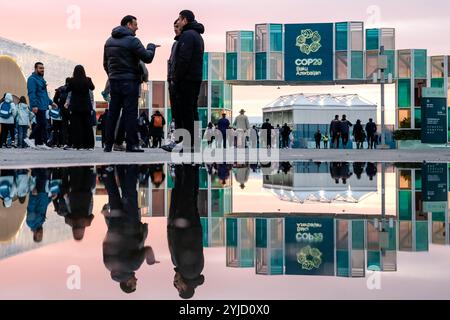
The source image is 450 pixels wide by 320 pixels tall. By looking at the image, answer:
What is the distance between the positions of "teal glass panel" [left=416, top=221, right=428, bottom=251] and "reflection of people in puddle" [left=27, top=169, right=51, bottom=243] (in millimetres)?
1565

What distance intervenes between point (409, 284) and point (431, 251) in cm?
80

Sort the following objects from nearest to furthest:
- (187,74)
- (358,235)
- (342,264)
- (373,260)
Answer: (342,264) → (373,260) → (358,235) → (187,74)

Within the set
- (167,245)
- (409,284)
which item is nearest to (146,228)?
(167,245)

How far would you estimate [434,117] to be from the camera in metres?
37.8

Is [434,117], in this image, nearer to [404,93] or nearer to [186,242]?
[404,93]

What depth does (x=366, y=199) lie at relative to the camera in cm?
547

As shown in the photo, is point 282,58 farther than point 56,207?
Yes

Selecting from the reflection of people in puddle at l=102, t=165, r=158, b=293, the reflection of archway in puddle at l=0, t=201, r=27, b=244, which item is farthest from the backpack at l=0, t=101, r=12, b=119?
the reflection of archway in puddle at l=0, t=201, r=27, b=244

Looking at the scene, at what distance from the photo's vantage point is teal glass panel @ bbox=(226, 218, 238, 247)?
10.3 ft

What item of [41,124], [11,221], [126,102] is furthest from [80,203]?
[41,124]

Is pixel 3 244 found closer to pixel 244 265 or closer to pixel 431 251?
pixel 244 265

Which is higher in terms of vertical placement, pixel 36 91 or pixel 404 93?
pixel 404 93

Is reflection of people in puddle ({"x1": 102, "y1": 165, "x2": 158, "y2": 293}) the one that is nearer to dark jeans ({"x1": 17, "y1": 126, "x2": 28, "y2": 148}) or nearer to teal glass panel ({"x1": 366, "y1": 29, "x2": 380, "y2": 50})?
dark jeans ({"x1": 17, "y1": 126, "x2": 28, "y2": 148})

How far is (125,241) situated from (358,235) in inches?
39.5
